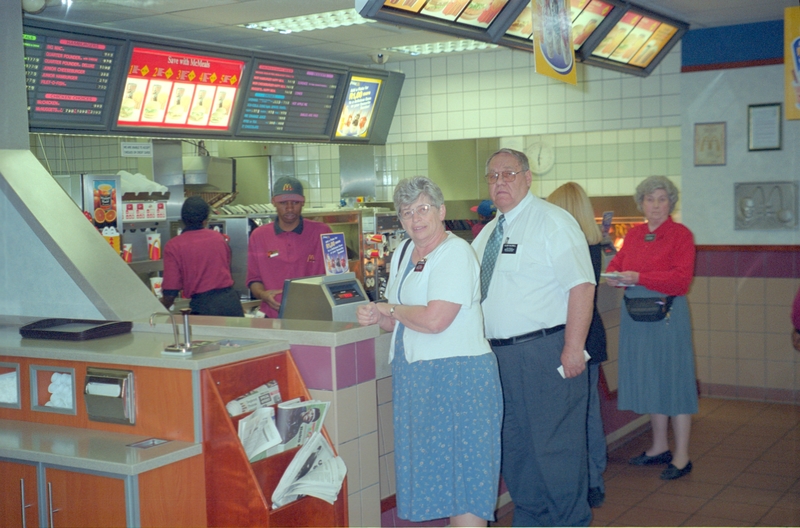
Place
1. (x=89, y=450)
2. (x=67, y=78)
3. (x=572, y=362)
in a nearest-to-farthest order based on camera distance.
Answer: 1. (x=89, y=450)
2. (x=572, y=362)
3. (x=67, y=78)

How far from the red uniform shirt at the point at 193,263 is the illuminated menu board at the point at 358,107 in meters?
2.63

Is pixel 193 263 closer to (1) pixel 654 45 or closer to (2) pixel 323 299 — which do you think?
(2) pixel 323 299

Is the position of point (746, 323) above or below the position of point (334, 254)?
below

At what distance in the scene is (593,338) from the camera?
4.30 m

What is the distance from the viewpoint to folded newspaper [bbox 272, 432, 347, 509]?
9.86ft

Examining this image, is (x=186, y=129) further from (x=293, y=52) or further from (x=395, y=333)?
(x=395, y=333)

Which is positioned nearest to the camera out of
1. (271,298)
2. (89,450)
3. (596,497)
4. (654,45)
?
(89,450)

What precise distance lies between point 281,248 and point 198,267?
0.54 metres

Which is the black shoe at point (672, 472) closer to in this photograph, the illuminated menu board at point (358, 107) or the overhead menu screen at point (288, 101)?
the overhead menu screen at point (288, 101)

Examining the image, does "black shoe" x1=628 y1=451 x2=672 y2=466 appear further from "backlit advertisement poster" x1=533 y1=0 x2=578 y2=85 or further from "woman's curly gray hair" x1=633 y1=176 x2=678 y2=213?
"backlit advertisement poster" x1=533 y1=0 x2=578 y2=85

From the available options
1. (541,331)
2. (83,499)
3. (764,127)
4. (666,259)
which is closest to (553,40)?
(666,259)

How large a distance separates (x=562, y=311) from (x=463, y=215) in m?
4.79

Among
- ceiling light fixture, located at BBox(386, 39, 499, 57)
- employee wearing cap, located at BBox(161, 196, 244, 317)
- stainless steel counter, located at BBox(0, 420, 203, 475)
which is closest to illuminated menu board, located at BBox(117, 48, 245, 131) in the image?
employee wearing cap, located at BBox(161, 196, 244, 317)

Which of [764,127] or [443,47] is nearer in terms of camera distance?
[764,127]
